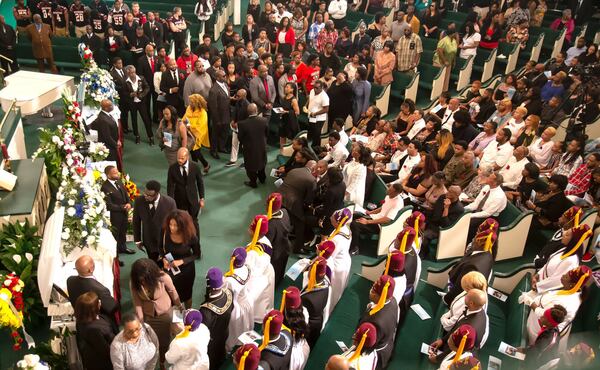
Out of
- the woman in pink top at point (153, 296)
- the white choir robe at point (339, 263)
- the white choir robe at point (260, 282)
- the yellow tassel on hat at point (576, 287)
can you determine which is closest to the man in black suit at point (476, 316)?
the yellow tassel on hat at point (576, 287)

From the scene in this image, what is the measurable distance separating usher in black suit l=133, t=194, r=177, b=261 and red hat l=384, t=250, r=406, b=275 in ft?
7.57

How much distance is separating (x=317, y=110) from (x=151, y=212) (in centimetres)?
428

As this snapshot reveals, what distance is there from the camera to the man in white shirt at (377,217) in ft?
23.2

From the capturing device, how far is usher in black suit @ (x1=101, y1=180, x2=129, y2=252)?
252 inches

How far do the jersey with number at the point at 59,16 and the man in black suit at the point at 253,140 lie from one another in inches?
283

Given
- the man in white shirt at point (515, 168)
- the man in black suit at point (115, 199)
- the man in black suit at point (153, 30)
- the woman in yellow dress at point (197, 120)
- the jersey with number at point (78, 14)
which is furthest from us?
the jersey with number at point (78, 14)

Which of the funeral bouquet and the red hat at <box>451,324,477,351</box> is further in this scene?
the funeral bouquet

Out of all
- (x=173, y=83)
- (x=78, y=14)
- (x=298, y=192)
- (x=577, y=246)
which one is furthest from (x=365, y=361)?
(x=78, y=14)

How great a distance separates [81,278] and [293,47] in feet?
28.7

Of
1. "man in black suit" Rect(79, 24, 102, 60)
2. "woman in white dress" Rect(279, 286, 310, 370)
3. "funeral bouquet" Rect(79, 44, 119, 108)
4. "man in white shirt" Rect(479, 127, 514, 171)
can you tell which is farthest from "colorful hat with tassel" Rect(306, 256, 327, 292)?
"man in black suit" Rect(79, 24, 102, 60)

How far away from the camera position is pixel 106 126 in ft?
26.2

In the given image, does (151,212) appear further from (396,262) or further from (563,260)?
(563,260)

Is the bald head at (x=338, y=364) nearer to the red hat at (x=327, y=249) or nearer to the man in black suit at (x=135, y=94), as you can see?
the red hat at (x=327, y=249)

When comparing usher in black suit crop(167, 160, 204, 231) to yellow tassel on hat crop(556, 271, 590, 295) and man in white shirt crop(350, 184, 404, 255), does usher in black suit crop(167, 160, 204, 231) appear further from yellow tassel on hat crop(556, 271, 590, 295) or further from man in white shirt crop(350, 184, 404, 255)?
yellow tassel on hat crop(556, 271, 590, 295)
